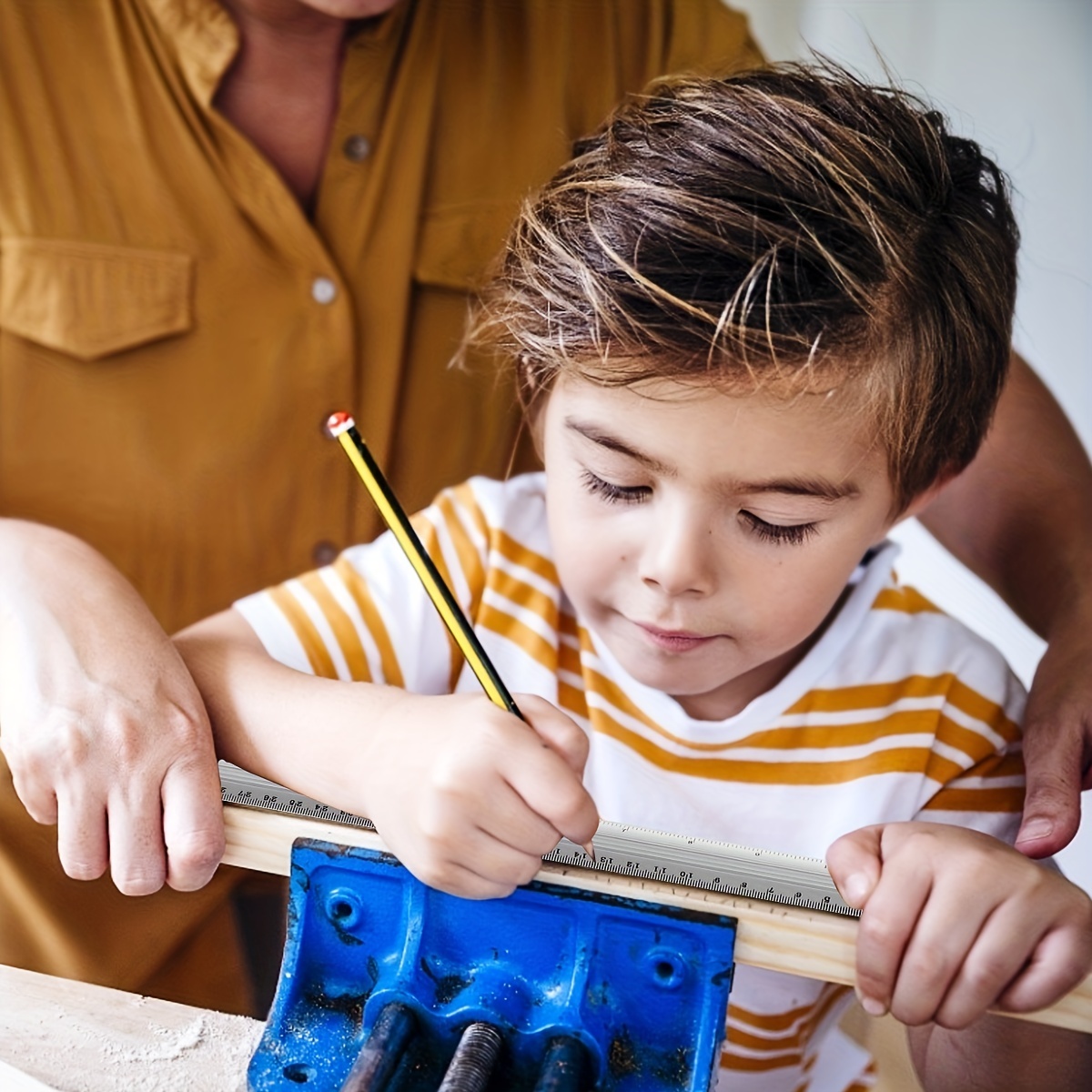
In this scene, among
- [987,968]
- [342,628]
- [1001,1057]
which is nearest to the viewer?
[987,968]

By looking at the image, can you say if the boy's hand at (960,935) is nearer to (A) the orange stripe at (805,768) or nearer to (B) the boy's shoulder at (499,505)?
(A) the orange stripe at (805,768)

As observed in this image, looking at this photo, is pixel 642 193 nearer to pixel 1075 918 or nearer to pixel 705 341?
pixel 705 341

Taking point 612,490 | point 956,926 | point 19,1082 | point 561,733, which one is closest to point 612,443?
point 612,490

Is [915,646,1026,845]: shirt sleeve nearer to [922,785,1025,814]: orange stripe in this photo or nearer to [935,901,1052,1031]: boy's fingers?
[922,785,1025,814]: orange stripe

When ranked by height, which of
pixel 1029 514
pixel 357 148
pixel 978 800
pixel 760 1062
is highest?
pixel 357 148

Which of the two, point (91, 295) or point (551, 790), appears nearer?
point (551, 790)

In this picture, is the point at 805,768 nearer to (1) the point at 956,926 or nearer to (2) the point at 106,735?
(1) the point at 956,926

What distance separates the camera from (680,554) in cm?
52

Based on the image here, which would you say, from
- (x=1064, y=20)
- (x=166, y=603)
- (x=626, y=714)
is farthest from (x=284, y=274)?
(x=1064, y=20)

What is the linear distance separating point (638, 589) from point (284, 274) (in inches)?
10.0

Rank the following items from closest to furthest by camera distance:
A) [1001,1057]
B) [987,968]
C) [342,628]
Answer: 1. [987,968]
2. [1001,1057]
3. [342,628]

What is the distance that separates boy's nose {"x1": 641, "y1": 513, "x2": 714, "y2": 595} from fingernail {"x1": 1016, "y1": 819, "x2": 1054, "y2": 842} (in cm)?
19

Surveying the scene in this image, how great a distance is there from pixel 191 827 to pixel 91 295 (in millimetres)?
301

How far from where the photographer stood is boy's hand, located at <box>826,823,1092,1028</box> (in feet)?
1.45
